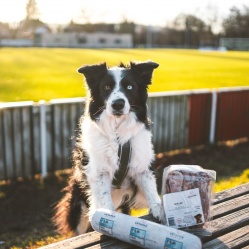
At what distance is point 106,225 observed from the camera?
229 centimetres

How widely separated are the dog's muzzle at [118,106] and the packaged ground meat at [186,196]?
1065 millimetres

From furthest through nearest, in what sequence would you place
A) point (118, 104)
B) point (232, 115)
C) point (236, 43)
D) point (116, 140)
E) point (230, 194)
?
point (236, 43), point (232, 115), point (116, 140), point (118, 104), point (230, 194)

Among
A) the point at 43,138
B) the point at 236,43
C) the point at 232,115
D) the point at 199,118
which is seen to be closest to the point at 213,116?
the point at 199,118

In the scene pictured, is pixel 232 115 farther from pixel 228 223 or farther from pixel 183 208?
pixel 183 208

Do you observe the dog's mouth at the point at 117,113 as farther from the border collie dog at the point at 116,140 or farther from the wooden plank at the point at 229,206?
the wooden plank at the point at 229,206

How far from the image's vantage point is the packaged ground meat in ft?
7.74

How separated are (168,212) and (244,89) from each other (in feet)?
27.7

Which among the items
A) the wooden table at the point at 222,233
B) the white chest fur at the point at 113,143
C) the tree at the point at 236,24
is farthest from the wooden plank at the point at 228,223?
the tree at the point at 236,24

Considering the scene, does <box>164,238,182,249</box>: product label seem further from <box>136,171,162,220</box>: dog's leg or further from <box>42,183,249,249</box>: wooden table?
<box>136,171,162,220</box>: dog's leg

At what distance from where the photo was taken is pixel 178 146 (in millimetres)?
9219

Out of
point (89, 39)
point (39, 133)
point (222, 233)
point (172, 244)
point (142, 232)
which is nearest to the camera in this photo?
point (172, 244)

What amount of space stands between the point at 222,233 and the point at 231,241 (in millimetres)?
118

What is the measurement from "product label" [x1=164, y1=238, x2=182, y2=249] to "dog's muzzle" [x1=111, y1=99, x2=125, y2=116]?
4.95ft

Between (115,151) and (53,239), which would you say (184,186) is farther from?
(53,239)
